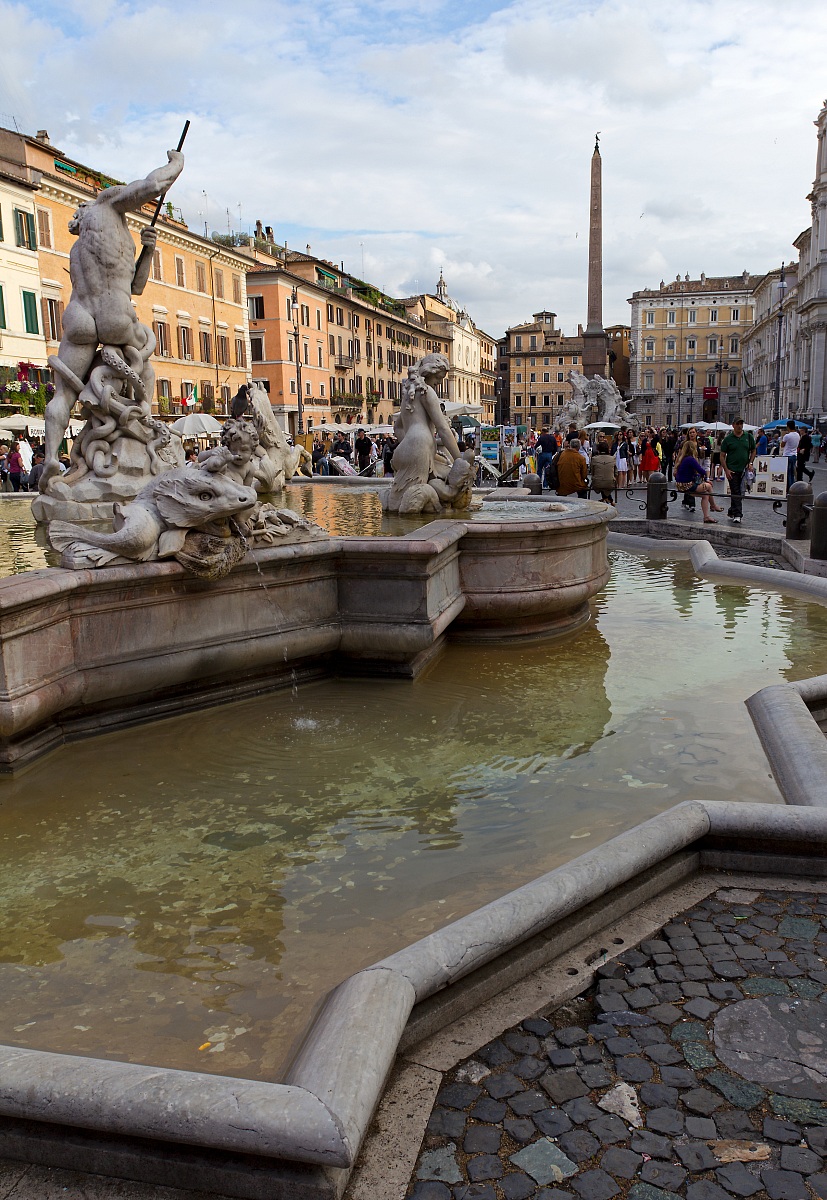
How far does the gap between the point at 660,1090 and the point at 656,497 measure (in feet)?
40.6

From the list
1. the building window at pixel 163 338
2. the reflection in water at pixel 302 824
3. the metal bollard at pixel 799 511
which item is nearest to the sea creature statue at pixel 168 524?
the reflection in water at pixel 302 824

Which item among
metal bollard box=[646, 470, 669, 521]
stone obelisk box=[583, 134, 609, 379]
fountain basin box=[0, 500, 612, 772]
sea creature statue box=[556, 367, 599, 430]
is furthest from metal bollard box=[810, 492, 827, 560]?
stone obelisk box=[583, 134, 609, 379]

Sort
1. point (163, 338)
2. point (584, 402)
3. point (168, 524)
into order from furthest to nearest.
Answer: point (584, 402)
point (163, 338)
point (168, 524)

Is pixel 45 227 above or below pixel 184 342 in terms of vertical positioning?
above

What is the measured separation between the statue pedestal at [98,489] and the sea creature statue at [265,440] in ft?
4.98

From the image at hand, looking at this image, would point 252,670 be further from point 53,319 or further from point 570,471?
point 53,319

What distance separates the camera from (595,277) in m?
44.9

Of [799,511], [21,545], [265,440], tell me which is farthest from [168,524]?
[799,511]

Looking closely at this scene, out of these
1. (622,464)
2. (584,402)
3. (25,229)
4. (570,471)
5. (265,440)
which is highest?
(25,229)

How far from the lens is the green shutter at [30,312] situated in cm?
3116

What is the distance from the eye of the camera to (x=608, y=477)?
15.4 m

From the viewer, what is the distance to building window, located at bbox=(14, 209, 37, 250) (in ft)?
101

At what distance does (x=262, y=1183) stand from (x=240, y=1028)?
53cm

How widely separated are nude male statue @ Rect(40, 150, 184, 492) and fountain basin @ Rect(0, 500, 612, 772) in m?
3.27
